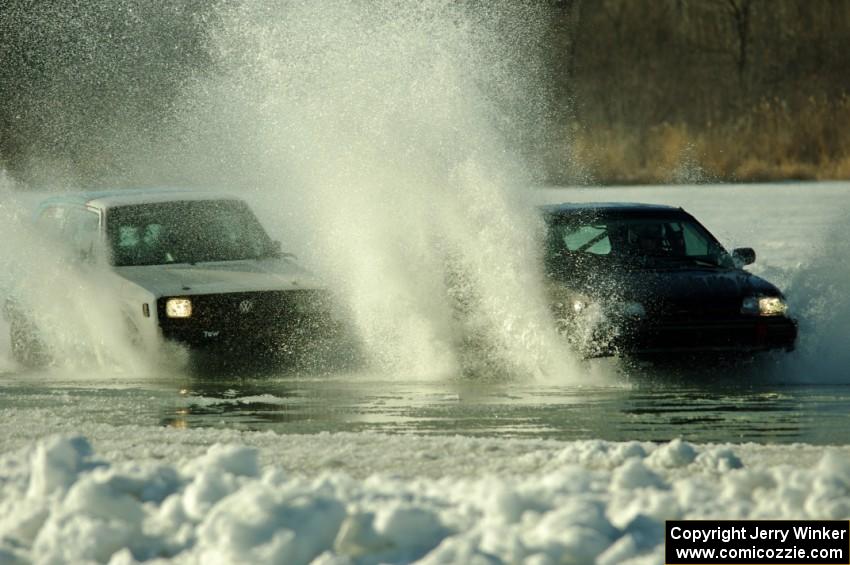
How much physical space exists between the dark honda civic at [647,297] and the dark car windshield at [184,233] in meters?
2.49

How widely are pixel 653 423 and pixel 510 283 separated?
2.79 m

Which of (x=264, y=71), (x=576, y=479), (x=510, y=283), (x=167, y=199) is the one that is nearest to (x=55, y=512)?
(x=576, y=479)

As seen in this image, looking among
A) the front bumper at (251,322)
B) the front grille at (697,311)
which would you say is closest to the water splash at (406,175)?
the front bumper at (251,322)

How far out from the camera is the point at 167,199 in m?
13.6

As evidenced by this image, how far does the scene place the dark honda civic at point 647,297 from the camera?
Result: 11.4 m

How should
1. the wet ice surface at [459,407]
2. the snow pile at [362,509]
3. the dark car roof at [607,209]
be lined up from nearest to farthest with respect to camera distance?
the snow pile at [362,509]
the wet ice surface at [459,407]
the dark car roof at [607,209]

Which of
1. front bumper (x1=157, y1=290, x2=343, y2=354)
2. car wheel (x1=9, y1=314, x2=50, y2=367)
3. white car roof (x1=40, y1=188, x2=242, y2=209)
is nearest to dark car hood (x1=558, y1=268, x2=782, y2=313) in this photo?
front bumper (x1=157, y1=290, x2=343, y2=354)

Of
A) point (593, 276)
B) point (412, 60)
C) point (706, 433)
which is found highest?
point (412, 60)

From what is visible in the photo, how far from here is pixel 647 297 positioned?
11.6 meters

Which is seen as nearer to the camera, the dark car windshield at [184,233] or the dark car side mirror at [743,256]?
the dark car side mirror at [743,256]

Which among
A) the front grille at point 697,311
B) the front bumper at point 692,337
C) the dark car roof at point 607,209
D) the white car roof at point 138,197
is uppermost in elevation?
the white car roof at point 138,197

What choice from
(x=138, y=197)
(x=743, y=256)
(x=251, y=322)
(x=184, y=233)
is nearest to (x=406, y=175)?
(x=184, y=233)

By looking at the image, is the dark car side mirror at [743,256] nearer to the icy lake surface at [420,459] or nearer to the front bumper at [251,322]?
the icy lake surface at [420,459]

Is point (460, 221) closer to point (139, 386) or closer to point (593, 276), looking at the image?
point (593, 276)
